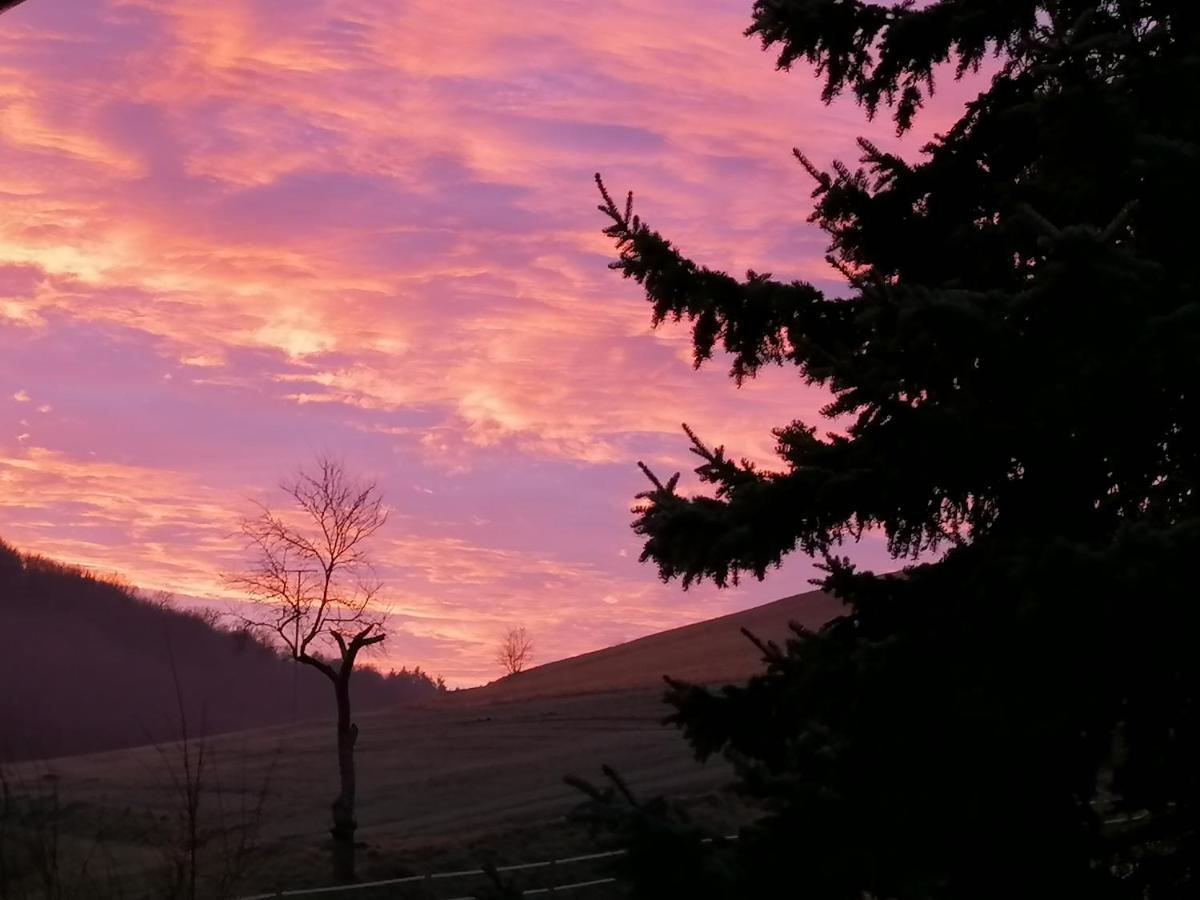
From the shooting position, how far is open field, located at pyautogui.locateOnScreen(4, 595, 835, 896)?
24.1 m

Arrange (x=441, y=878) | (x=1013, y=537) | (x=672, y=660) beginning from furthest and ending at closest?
1. (x=672, y=660)
2. (x=441, y=878)
3. (x=1013, y=537)

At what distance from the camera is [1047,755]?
5.35 m

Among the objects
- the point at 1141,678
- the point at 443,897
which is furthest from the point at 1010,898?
the point at 443,897

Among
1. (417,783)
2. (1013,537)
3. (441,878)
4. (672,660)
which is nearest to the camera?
(1013,537)

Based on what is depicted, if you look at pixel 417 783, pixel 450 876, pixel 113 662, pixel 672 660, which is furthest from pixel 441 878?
A: pixel 113 662

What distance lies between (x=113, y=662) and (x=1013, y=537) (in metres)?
108

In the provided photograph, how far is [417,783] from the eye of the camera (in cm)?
3853

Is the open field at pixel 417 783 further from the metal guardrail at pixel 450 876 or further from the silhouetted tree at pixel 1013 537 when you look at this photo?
the silhouetted tree at pixel 1013 537

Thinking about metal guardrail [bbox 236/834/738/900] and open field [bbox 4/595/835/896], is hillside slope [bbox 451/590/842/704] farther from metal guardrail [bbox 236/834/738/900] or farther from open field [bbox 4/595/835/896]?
metal guardrail [bbox 236/834/738/900]

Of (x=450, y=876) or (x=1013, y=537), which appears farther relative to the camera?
(x=450, y=876)

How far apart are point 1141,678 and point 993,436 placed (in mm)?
1078

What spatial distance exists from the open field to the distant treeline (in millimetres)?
41342

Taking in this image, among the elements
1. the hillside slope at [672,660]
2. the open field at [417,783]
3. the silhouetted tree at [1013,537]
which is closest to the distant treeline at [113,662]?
the hillside slope at [672,660]

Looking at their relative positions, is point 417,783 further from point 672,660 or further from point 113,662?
point 113,662
